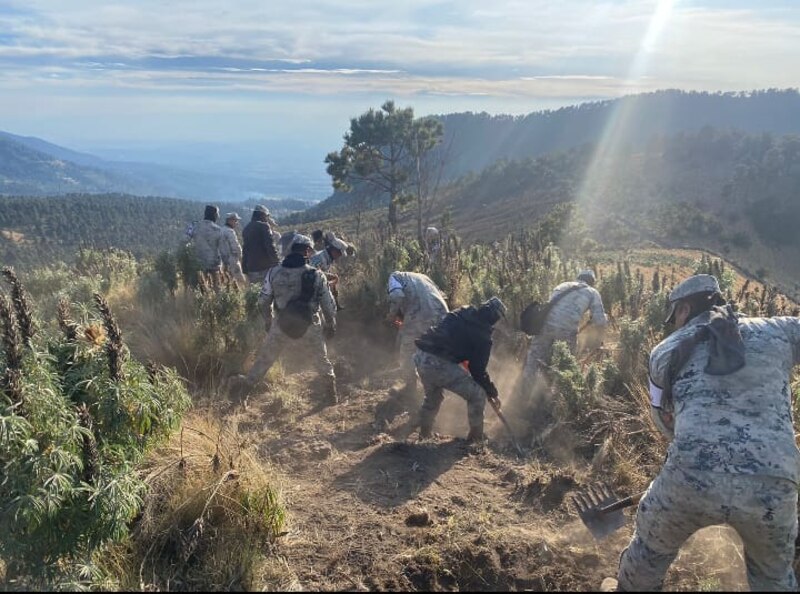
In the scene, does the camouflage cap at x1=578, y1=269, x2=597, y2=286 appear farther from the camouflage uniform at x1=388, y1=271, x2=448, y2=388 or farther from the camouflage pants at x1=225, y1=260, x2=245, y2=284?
the camouflage pants at x1=225, y1=260, x2=245, y2=284

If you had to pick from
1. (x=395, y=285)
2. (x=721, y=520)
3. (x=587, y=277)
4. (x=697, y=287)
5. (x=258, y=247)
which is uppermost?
(x=697, y=287)

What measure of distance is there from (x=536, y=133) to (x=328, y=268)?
617 ft

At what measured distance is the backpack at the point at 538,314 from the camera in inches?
255

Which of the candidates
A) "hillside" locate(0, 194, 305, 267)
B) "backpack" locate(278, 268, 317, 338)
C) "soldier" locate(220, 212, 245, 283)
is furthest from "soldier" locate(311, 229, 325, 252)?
"hillside" locate(0, 194, 305, 267)

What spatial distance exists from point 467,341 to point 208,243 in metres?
5.74

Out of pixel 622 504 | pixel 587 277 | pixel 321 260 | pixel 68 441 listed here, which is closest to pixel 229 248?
pixel 321 260

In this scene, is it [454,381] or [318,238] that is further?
[318,238]

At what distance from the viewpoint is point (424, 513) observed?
3.87m

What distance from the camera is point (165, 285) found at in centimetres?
926

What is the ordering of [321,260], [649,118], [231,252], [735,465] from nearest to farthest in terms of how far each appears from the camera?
[735,465]
[321,260]
[231,252]
[649,118]

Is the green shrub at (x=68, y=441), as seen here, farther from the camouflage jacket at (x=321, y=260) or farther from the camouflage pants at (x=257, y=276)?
the camouflage pants at (x=257, y=276)

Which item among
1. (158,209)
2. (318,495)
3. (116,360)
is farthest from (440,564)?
(158,209)

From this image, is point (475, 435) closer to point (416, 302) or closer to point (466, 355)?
point (466, 355)

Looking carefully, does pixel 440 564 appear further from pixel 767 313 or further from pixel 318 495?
pixel 767 313
